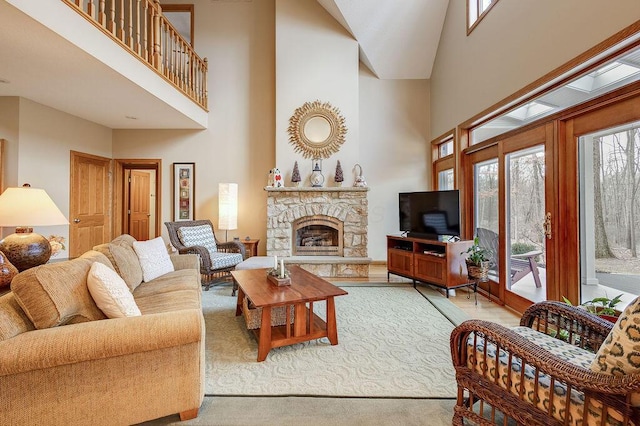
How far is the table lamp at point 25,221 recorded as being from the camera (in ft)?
6.93

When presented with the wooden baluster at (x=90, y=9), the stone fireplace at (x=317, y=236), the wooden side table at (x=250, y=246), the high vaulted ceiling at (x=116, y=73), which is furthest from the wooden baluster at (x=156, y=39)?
the stone fireplace at (x=317, y=236)

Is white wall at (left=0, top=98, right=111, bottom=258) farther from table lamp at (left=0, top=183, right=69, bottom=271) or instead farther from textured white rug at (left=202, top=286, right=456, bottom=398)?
textured white rug at (left=202, top=286, right=456, bottom=398)

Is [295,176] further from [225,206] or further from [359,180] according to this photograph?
[225,206]

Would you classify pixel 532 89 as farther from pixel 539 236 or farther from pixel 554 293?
pixel 554 293

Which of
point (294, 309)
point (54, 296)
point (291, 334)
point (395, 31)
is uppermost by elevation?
point (395, 31)

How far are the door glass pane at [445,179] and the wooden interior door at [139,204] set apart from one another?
5.95m

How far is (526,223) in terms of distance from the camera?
10.1ft

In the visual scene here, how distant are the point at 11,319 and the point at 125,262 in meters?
1.05

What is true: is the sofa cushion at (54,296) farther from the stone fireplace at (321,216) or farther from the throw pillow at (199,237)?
the stone fireplace at (321,216)

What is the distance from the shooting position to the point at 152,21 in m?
3.65

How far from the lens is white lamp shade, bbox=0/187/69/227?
2182 mm

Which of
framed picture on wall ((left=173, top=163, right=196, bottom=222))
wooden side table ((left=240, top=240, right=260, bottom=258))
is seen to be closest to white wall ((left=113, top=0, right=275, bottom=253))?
framed picture on wall ((left=173, top=163, right=196, bottom=222))

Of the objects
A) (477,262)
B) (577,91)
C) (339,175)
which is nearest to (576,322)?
(577,91)

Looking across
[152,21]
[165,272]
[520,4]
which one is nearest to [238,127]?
→ [152,21]
